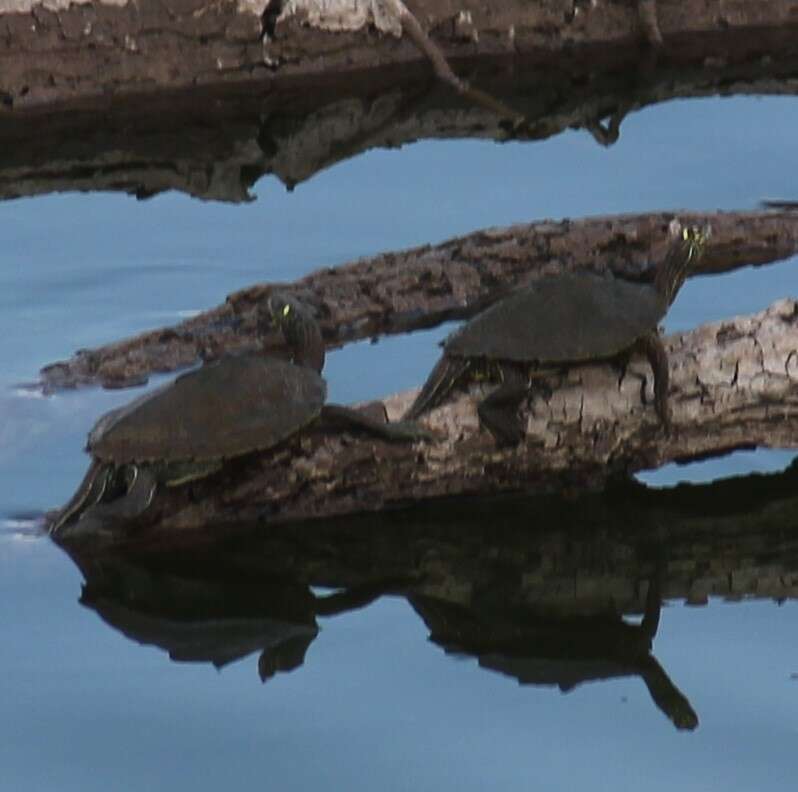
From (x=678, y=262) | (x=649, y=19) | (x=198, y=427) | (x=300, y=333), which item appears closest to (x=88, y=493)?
(x=198, y=427)

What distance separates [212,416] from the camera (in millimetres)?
4340

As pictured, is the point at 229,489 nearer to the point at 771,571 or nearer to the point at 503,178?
the point at 771,571

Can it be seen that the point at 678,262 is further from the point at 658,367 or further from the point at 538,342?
the point at 538,342

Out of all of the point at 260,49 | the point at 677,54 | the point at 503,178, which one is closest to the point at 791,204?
the point at 503,178

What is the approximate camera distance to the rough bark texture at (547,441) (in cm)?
452

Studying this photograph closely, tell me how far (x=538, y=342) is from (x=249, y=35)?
3693mm

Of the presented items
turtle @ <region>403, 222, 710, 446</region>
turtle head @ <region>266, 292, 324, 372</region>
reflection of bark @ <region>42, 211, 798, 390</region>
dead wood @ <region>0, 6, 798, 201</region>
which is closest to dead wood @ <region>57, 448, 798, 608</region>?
turtle @ <region>403, 222, 710, 446</region>

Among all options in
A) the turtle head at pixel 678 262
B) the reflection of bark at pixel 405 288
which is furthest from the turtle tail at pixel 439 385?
the reflection of bark at pixel 405 288

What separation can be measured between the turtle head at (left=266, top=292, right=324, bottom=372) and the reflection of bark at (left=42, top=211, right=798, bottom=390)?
74cm

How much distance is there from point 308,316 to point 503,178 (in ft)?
8.97

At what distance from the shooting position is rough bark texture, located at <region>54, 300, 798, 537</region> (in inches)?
178

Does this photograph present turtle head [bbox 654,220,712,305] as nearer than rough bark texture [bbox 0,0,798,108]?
Yes

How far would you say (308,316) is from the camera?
4.77 m

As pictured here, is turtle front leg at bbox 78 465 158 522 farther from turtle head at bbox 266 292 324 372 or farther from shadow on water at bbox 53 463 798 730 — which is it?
turtle head at bbox 266 292 324 372
